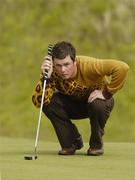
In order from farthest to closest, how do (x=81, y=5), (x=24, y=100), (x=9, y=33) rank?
(x=81, y=5) < (x=9, y=33) < (x=24, y=100)

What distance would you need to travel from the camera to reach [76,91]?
752cm

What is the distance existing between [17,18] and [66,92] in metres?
13.7

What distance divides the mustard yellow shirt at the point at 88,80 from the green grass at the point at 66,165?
562 mm

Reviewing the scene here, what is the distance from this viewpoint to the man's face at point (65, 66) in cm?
721

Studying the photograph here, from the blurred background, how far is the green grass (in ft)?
25.4

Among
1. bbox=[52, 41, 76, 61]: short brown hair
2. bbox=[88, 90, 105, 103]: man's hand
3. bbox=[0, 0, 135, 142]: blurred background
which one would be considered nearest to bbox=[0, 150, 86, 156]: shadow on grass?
bbox=[88, 90, 105, 103]: man's hand

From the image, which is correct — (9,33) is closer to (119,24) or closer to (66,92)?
(119,24)

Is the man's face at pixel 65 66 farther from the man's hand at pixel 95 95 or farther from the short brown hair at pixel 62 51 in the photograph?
the man's hand at pixel 95 95

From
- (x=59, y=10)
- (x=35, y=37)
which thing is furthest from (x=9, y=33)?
(x=59, y=10)

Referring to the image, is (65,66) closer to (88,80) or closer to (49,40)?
(88,80)

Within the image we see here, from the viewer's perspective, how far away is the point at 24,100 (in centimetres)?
1812

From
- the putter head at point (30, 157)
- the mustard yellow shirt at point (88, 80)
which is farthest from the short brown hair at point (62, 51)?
the putter head at point (30, 157)

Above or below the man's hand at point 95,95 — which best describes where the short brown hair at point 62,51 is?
above

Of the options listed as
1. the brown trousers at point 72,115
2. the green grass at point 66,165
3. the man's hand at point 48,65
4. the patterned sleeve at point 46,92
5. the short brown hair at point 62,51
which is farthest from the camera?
the patterned sleeve at point 46,92
